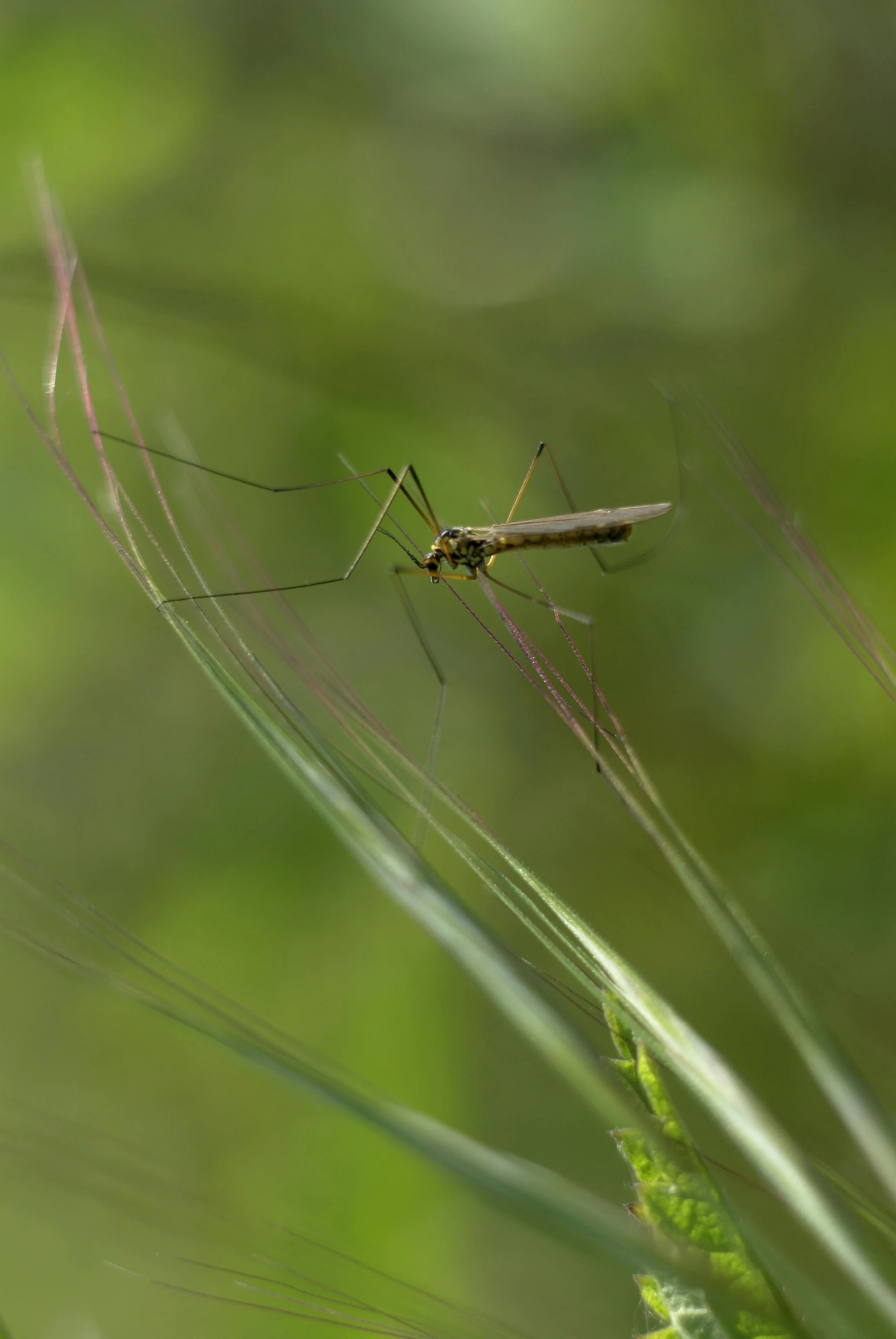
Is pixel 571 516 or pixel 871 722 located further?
pixel 871 722

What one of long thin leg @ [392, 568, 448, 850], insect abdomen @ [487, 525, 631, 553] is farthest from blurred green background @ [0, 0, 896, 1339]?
insect abdomen @ [487, 525, 631, 553]

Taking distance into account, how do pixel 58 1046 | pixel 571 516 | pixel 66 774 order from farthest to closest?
1. pixel 66 774
2. pixel 58 1046
3. pixel 571 516

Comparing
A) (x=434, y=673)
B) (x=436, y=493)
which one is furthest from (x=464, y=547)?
(x=434, y=673)

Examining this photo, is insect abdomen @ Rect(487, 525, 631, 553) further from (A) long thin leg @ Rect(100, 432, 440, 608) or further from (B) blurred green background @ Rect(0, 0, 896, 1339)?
(B) blurred green background @ Rect(0, 0, 896, 1339)

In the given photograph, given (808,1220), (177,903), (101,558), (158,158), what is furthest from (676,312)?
(808,1220)

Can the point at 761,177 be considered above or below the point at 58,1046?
above

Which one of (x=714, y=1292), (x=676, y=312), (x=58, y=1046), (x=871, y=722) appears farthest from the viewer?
(x=58, y=1046)

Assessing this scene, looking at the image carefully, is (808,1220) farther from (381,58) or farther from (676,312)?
(381,58)
